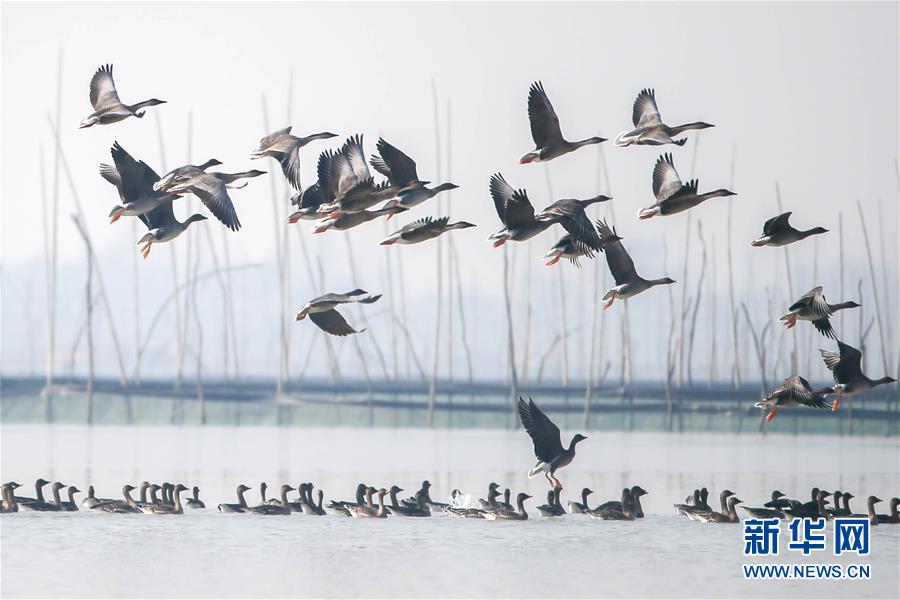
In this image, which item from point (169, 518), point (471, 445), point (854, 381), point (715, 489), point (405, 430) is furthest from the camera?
point (405, 430)

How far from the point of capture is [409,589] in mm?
22312

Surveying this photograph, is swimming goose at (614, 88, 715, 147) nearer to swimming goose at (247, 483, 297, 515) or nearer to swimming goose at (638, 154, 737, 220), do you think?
swimming goose at (638, 154, 737, 220)

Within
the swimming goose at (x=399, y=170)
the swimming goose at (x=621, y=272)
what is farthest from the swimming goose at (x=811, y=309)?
the swimming goose at (x=399, y=170)

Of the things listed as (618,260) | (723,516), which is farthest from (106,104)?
(723,516)

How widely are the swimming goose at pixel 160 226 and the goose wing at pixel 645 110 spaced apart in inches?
281

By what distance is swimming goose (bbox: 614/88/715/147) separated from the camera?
2241cm

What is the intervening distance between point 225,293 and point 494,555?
55379mm

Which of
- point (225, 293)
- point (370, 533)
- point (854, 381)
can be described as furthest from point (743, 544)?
point (225, 293)

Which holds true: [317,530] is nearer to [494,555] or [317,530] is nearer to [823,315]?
[494,555]

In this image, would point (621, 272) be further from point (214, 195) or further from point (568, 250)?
point (214, 195)

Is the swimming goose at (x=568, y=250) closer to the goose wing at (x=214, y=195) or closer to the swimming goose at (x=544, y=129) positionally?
the swimming goose at (x=544, y=129)

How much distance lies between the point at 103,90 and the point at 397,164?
4.47 m

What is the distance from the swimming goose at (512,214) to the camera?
22.8 metres

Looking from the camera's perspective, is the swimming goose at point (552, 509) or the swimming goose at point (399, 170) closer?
the swimming goose at point (399, 170)
